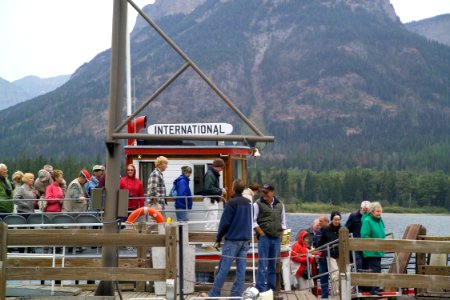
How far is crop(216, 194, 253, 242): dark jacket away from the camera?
38.8 feet

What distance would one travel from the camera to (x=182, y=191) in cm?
1532

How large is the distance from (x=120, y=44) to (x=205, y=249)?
5.16 meters

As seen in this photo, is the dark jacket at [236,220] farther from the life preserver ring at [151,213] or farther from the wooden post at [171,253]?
the life preserver ring at [151,213]

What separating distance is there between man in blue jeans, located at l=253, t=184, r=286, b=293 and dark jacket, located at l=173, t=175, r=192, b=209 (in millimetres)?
2695

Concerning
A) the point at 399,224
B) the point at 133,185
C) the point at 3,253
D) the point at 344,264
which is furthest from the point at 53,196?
the point at 399,224

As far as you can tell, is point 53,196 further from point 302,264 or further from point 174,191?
point 302,264

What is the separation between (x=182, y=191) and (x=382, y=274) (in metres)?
5.25

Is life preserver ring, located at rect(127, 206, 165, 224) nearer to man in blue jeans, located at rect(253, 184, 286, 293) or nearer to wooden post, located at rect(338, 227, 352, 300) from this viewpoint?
man in blue jeans, located at rect(253, 184, 286, 293)

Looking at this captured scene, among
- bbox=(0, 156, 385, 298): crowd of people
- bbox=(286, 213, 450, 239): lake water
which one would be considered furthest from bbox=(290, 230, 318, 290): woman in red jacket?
bbox=(286, 213, 450, 239): lake water

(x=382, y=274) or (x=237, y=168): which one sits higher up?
(x=237, y=168)

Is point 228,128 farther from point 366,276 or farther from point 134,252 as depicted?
point 366,276

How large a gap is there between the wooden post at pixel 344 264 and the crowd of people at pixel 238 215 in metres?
1.55

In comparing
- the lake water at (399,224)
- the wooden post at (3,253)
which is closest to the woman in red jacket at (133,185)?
the wooden post at (3,253)

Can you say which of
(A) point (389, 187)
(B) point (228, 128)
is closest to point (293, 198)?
(A) point (389, 187)
